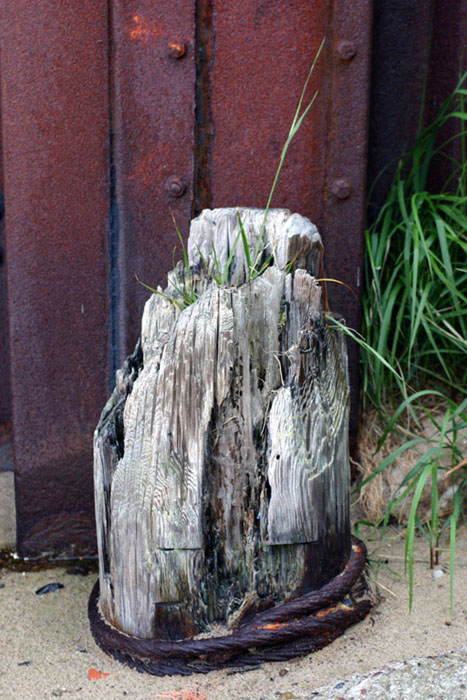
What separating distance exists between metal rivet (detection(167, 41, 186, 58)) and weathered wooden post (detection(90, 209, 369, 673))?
2.57ft

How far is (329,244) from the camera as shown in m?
2.43

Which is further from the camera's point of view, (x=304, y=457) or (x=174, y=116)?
(x=174, y=116)

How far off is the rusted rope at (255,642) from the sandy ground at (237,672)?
2 centimetres

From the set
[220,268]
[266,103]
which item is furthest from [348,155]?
[220,268]

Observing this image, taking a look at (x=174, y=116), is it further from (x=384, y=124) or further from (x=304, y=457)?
(x=304, y=457)

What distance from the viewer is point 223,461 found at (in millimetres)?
1743

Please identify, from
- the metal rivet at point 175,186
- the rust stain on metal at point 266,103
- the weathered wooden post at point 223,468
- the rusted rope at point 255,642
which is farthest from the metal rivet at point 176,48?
the rusted rope at point 255,642

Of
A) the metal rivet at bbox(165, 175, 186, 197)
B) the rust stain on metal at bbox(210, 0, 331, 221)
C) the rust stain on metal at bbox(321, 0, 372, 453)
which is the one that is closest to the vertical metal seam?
the metal rivet at bbox(165, 175, 186, 197)

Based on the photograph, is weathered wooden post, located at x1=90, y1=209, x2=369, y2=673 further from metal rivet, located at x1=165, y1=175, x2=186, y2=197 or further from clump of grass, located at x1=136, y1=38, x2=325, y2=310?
metal rivet, located at x1=165, y1=175, x2=186, y2=197

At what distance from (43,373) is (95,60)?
39.7 inches

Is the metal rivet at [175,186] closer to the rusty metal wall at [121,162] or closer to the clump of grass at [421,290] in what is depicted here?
the rusty metal wall at [121,162]

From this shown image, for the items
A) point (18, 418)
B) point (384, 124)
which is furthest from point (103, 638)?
point (384, 124)

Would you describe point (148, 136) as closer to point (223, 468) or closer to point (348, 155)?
point (348, 155)

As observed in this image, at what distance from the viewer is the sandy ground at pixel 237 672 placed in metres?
1.66
